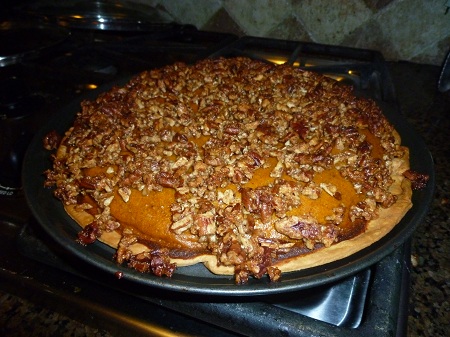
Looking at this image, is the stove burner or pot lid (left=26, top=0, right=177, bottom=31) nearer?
the stove burner

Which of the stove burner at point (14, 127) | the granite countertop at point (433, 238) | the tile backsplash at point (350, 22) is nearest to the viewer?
the granite countertop at point (433, 238)

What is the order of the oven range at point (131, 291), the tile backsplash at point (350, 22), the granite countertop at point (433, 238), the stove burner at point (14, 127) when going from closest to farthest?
the oven range at point (131, 291) < the granite countertop at point (433, 238) < the stove burner at point (14, 127) < the tile backsplash at point (350, 22)

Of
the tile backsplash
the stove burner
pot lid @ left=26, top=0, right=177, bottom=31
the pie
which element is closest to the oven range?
the stove burner

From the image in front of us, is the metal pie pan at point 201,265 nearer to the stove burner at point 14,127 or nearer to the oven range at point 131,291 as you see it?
the oven range at point 131,291

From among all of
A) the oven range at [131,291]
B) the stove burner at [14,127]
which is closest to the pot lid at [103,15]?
the oven range at [131,291]

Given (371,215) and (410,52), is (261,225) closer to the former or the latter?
(371,215)

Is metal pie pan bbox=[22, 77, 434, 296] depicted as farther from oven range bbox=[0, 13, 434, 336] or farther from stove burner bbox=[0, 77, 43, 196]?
stove burner bbox=[0, 77, 43, 196]

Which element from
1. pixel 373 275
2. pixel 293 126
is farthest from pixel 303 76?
pixel 373 275
